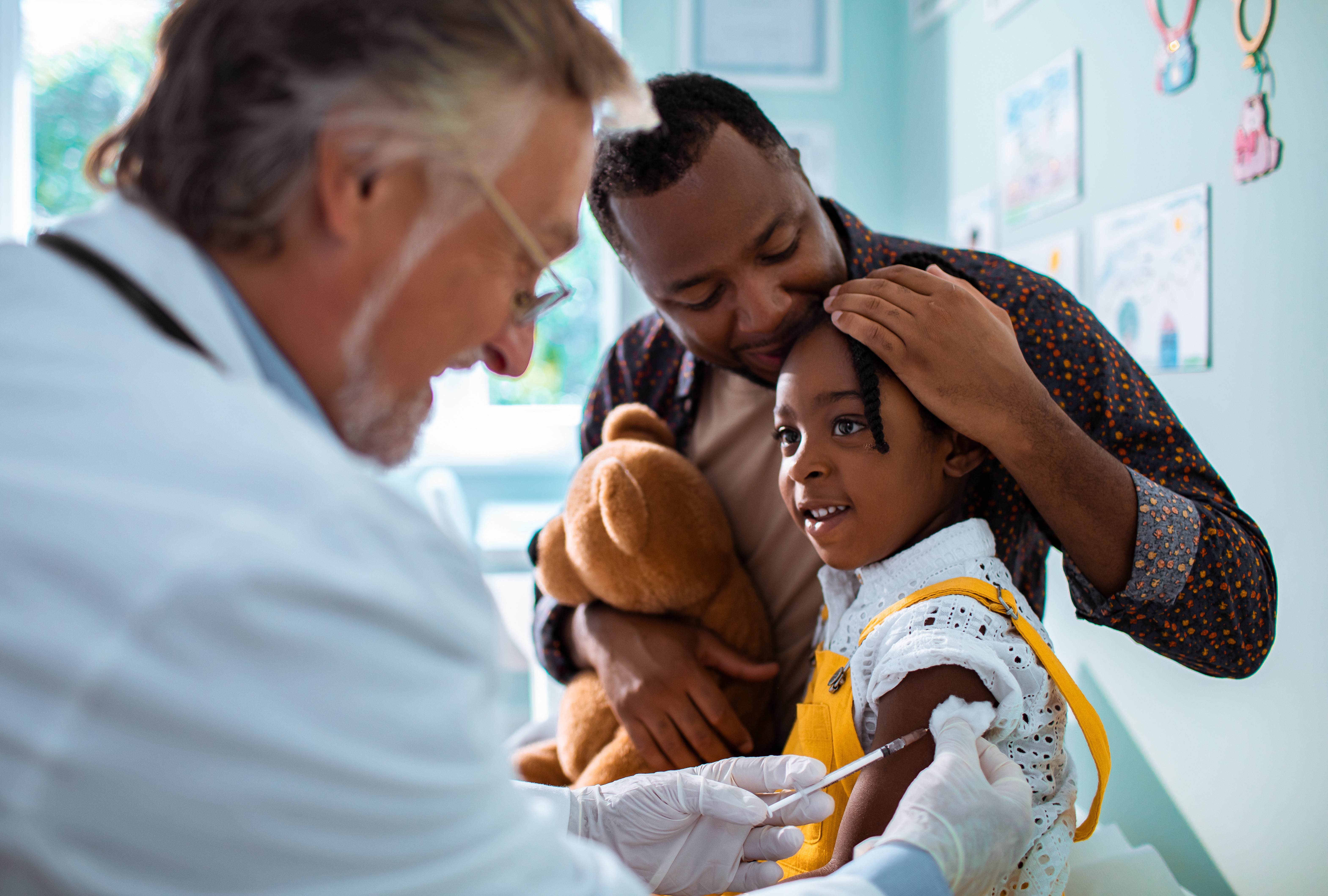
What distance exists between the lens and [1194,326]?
1.60 meters

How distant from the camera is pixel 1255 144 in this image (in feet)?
4.62

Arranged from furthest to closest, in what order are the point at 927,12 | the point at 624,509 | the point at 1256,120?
1. the point at 927,12
2. the point at 1256,120
3. the point at 624,509

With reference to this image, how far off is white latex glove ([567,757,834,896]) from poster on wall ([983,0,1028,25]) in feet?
6.73

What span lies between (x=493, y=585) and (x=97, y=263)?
89.0 inches

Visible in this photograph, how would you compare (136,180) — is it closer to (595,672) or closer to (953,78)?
(595,672)

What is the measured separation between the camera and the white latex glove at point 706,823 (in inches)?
38.0

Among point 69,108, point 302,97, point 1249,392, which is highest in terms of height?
point 69,108

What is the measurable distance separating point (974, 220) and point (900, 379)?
1.61 m

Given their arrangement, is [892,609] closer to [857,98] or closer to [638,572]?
[638,572]

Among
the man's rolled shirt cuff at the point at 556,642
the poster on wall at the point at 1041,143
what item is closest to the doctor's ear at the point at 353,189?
the man's rolled shirt cuff at the point at 556,642

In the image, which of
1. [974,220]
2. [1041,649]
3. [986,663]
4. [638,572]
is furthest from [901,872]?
[974,220]

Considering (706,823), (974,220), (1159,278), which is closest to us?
(706,823)

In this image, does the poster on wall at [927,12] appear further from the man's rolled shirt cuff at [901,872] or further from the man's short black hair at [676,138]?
the man's rolled shirt cuff at [901,872]

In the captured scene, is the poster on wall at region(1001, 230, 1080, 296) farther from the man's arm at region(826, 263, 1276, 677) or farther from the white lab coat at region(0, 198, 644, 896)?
the white lab coat at region(0, 198, 644, 896)
